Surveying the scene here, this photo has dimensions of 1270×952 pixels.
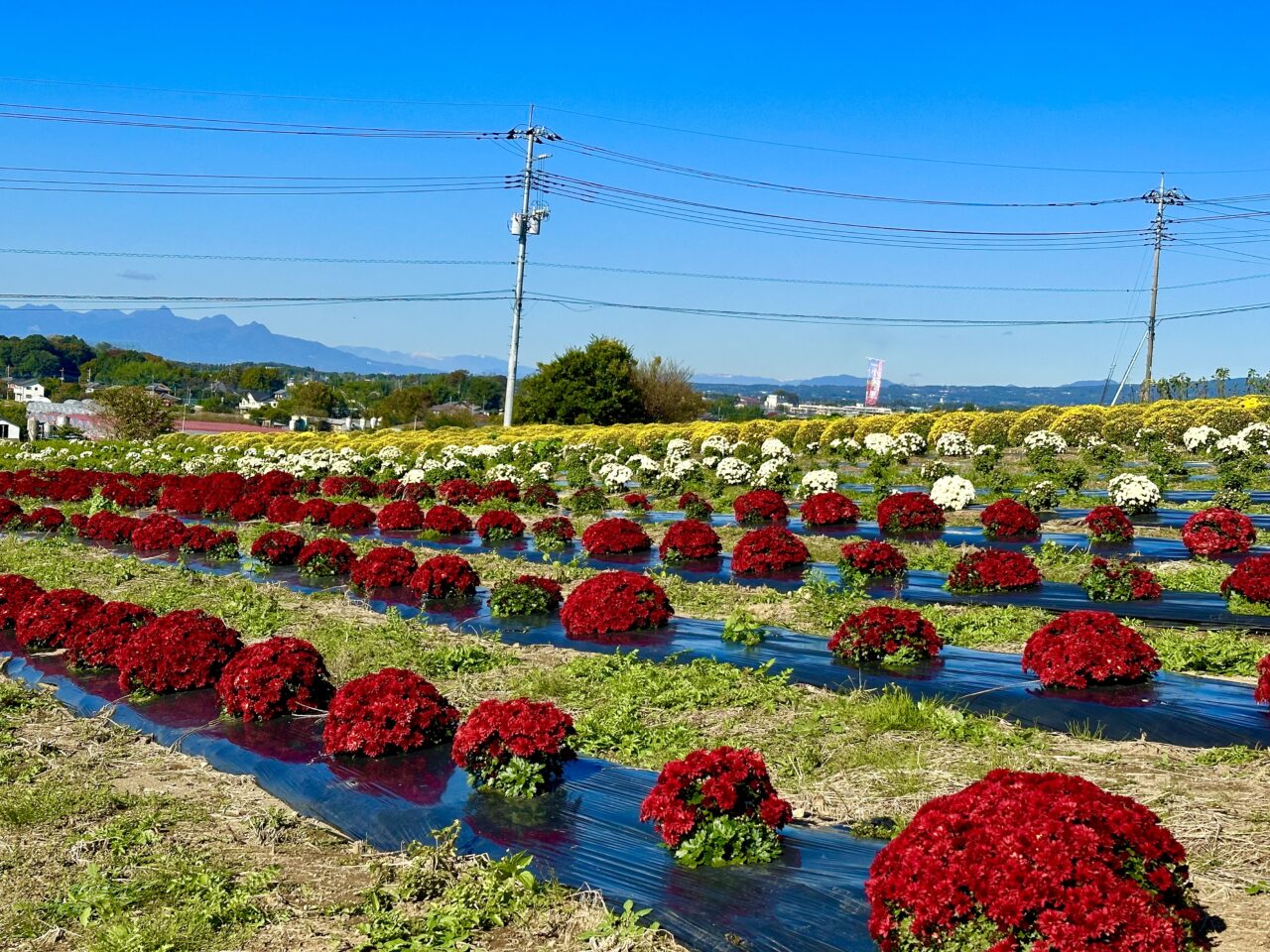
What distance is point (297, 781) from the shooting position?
7.20 m

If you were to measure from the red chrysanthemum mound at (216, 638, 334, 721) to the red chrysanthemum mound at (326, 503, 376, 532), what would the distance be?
11880 millimetres

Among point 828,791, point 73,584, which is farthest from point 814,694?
point 73,584

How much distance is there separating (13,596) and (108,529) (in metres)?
7.78

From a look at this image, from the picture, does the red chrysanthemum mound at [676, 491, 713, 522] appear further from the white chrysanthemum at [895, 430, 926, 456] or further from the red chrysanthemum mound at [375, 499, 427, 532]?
the white chrysanthemum at [895, 430, 926, 456]

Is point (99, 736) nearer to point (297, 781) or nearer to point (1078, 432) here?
point (297, 781)

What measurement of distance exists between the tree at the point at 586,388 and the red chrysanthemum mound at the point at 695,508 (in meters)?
32.2

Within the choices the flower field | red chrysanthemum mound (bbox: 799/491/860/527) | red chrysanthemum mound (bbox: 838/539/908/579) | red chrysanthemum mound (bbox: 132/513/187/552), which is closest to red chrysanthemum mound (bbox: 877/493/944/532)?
the flower field

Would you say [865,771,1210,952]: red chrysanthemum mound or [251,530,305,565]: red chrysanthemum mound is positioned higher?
[865,771,1210,952]: red chrysanthemum mound

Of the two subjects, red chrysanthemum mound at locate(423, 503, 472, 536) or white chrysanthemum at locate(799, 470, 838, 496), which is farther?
white chrysanthemum at locate(799, 470, 838, 496)

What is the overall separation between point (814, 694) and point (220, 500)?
18.4 metres

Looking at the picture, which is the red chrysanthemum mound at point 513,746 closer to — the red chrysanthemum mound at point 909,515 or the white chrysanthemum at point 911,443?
the red chrysanthemum mound at point 909,515

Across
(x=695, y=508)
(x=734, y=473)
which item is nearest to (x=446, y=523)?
(x=695, y=508)

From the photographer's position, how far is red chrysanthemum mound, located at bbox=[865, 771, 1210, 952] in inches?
160

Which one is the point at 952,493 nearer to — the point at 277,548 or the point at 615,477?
the point at 615,477
